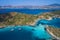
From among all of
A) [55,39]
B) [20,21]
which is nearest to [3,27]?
[20,21]

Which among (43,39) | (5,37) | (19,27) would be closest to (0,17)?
(19,27)

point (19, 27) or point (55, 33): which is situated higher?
point (55, 33)

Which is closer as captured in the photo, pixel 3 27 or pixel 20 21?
pixel 3 27

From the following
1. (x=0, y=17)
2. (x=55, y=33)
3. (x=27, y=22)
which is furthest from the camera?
(x=0, y=17)

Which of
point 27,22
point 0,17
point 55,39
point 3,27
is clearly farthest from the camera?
point 0,17

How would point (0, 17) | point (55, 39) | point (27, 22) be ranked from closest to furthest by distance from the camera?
1. point (55, 39)
2. point (27, 22)
3. point (0, 17)

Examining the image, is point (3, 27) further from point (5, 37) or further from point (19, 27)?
point (5, 37)

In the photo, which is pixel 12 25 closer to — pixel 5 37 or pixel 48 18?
pixel 5 37

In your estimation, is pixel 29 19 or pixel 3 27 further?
pixel 29 19

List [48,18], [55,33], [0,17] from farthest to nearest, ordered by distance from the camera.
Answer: [48,18], [0,17], [55,33]
